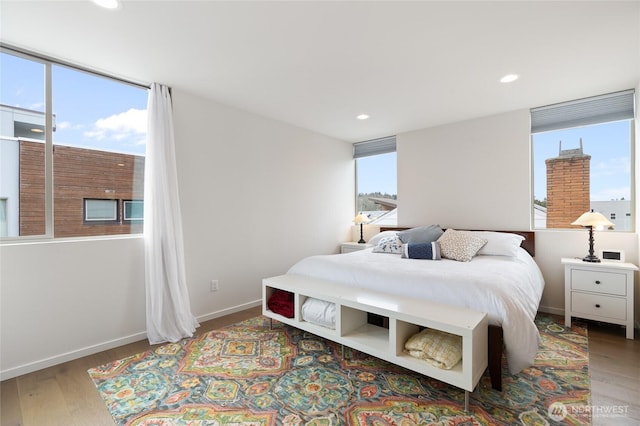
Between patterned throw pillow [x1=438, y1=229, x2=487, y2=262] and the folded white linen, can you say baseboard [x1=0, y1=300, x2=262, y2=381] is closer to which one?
the folded white linen

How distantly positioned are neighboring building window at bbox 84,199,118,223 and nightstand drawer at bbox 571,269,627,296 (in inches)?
172

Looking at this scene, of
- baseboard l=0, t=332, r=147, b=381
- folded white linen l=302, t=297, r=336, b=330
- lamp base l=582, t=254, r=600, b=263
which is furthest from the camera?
lamp base l=582, t=254, r=600, b=263

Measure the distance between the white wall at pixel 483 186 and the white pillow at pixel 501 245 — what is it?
1.43 ft

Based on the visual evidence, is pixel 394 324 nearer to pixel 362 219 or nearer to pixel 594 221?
pixel 594 221

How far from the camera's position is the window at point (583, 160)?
304 cm

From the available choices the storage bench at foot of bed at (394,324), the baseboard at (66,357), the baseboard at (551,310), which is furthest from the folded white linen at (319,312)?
the baseboard at (551,310)

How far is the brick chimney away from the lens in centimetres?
324

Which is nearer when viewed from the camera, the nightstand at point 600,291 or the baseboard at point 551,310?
the nightstand at point 600,291

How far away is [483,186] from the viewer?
3.71 metres

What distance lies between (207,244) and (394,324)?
2170 millimetres

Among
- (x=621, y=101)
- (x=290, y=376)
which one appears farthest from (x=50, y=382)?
(x=621, y=101)

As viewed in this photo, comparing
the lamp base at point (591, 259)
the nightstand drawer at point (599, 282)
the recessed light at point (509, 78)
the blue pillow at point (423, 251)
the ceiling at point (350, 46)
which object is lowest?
the nightstand drawer at point (599, 282)

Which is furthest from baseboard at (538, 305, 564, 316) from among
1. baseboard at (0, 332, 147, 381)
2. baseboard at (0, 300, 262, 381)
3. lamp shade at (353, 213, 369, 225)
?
baseboard at (0, 332, 147, 381)

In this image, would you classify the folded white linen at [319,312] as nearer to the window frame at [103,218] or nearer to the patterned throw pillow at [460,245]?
the patterned throw pillow at [460,245]
